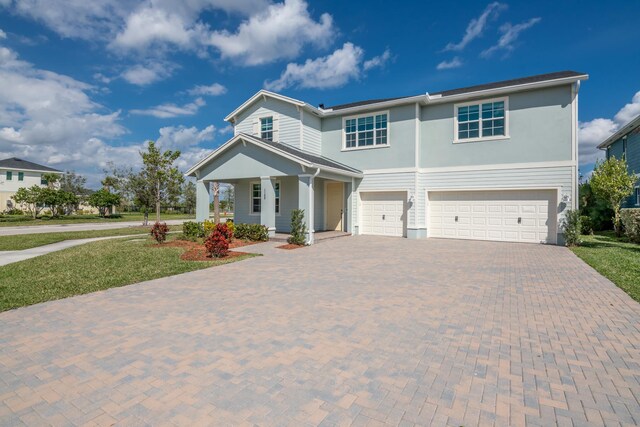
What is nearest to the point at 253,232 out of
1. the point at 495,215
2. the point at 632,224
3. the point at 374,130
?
the point at 374,130

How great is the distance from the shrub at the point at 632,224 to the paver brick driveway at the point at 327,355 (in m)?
9.74

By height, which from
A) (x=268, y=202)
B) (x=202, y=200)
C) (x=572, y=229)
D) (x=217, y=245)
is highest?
(x=202, y=200)

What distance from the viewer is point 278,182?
1848cm

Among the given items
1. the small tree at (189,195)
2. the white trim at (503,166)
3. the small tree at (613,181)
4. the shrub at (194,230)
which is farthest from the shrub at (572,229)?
the small tree at (189,195)

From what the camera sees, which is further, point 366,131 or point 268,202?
point 366,131

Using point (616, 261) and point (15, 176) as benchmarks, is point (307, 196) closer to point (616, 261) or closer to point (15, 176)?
point (616, 261)

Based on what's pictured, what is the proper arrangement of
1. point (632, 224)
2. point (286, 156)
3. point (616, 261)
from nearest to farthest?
1. point (616, 261)
2. point (632, 224)
3. point (286, 156)

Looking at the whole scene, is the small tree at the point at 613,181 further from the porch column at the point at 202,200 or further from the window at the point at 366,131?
the porch column at the point at 202,200

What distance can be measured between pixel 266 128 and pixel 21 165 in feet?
145

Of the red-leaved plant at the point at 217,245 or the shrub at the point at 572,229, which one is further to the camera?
the shrub at the point at 572,229

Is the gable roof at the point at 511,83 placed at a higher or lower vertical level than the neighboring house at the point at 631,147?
higher

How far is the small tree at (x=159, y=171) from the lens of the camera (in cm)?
2448

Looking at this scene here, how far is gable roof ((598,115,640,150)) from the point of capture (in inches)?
795

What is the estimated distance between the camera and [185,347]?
13.4 feet
